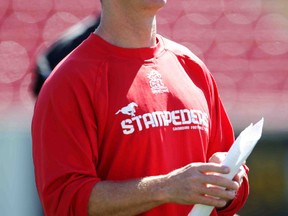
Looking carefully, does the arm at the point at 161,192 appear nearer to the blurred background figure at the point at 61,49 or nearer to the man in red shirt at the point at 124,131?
the man in red shirt at the point at 124,131

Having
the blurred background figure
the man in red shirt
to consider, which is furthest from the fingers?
the blurred background figure

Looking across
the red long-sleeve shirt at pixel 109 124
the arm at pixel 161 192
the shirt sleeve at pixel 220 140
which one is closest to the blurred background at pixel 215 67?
the shirt sleeve at pixel 220 140

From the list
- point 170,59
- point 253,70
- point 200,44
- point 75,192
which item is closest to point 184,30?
point 200,44

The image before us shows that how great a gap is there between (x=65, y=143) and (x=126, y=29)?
0.41m

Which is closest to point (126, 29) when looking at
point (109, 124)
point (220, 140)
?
point (109, 124)

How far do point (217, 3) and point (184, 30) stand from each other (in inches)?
16.2

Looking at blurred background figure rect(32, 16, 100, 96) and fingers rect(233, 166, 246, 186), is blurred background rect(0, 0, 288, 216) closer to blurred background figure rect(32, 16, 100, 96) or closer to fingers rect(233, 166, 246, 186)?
blurred background figure rect(32, 16, 100, 96)

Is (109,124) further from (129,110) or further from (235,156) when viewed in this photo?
(235,156)

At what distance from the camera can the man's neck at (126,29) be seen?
98.3 inches

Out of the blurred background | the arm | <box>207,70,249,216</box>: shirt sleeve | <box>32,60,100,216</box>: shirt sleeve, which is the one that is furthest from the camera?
the blurred background

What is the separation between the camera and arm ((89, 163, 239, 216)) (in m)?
2.16

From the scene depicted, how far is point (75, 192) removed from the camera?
7.45ft

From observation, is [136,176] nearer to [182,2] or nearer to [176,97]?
[176,97]

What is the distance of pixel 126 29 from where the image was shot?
2.50 metres
